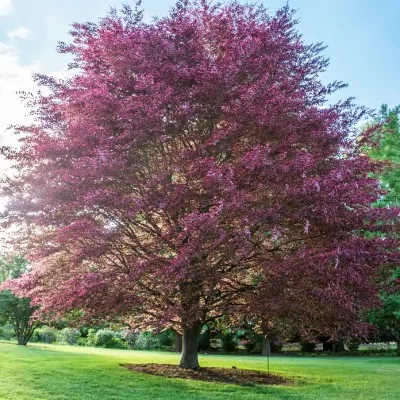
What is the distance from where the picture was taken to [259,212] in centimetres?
972

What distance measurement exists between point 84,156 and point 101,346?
86.2 ft

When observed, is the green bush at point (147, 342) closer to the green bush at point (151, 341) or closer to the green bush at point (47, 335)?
the green bush at point (151, 341)

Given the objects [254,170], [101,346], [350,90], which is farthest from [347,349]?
[254,170]

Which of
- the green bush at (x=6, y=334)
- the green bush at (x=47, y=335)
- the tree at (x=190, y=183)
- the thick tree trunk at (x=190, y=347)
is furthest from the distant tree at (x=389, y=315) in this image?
the green bush at (x=6, y=334)

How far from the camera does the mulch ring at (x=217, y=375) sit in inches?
455

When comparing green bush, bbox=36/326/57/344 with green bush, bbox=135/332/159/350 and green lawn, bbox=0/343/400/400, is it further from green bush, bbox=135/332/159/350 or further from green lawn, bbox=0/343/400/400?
green lawn, bbox=0/343/400/400

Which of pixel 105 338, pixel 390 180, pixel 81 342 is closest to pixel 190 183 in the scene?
pixel 390 180

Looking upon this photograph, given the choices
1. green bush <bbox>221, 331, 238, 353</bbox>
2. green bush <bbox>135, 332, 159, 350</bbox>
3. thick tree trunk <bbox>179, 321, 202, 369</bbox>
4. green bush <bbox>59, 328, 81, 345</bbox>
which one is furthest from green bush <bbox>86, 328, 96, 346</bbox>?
thick tree trunk <bbox>179, 321, 202, 369</bbox>

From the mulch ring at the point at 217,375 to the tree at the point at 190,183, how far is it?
140cm

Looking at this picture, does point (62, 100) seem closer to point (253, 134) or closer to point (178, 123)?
point (178, 123)

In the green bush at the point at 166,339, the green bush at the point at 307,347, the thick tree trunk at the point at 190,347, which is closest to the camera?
the thick tree trunk at the point at 190,347

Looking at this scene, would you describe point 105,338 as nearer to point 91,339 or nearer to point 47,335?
point 91,339

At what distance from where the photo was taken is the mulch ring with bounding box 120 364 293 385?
11.6m

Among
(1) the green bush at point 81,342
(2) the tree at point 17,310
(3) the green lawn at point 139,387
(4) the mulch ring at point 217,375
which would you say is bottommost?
(3) the green lawn at point 139,387
